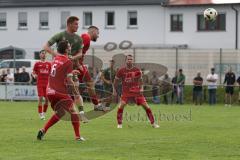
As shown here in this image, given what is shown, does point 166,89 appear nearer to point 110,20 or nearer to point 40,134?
point 40,134

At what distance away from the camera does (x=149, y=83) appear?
38750 mm

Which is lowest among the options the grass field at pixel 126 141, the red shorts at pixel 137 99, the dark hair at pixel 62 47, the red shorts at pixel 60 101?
the grass field at pixel 126 141

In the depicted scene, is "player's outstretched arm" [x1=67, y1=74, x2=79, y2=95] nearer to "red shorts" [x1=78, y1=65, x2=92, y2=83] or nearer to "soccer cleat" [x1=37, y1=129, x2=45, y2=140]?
"red shorts" [x1=78, y1=65, x2=92, y2=83]

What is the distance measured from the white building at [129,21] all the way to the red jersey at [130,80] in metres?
40.8

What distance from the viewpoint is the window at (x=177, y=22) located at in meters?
63.6

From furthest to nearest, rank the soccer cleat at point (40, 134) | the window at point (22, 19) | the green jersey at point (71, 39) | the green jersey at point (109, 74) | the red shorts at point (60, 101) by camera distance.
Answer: the window at point (22, 19) → the green jersey at point (109, 74) → the green jersey at point (71, 39) → the soccer cleat at point (40, 134) → the red shorts at point (60, 101)

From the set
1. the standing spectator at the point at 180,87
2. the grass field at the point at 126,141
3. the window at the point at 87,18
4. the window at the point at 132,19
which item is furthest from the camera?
the window at the point at 87,18

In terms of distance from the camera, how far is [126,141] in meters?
16.2

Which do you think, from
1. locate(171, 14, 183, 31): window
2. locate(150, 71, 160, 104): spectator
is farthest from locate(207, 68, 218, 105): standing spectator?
locate(171, 14, 183, 31): window

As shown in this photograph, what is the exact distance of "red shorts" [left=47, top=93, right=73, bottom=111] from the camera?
1566 cm

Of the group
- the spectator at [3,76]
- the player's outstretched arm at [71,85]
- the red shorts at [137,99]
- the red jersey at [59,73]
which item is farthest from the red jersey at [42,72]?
the spectator at [3,76]

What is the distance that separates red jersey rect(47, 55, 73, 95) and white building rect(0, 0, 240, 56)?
45.3 meters

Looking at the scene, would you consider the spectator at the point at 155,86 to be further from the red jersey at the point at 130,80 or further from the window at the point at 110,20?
the window at the point at 110,20

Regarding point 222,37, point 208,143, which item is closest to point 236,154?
point 208,143
